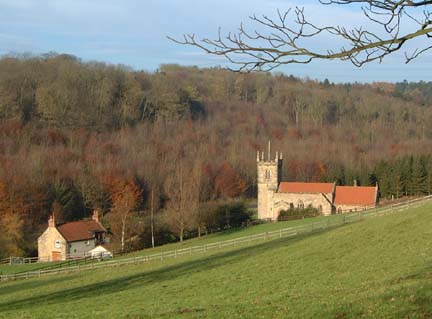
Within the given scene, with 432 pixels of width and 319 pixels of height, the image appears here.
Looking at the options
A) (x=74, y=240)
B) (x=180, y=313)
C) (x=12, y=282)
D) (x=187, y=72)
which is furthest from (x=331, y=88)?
(x=180, y=313)

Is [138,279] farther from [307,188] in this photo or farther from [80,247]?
[307,188]

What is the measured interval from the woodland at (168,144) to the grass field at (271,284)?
17005 mm

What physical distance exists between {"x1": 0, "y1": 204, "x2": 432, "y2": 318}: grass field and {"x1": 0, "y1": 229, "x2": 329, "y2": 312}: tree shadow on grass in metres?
0.05

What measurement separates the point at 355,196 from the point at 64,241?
2478 cm

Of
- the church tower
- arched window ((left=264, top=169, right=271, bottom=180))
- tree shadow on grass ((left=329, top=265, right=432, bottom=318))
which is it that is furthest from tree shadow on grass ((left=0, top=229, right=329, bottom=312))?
arched window ((left=264, top=169, right=271, bottom=180))

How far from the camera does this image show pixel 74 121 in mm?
86812

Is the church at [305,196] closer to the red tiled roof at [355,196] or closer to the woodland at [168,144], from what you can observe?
the red tiled roof at [355,196]

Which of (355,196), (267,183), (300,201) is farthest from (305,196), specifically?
(355,196)

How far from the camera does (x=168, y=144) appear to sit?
8612 centimetres

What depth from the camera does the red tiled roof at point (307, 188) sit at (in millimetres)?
52281

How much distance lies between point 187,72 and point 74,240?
10668cm

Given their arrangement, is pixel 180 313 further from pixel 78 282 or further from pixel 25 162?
pixel 25 162

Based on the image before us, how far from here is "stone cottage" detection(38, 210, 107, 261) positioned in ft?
139

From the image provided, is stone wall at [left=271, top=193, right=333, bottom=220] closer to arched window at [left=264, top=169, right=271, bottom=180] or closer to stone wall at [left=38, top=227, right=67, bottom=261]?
arched window at [left=264, top=169, right=271, bottom=180]
